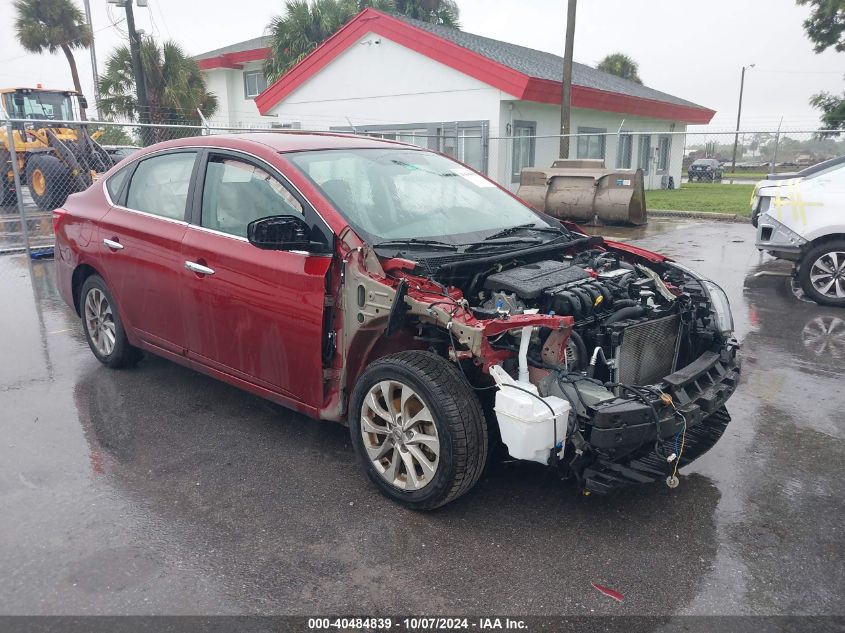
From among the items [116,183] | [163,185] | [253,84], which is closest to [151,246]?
[163,185]

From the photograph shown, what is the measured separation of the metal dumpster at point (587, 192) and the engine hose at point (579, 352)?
1095 cm

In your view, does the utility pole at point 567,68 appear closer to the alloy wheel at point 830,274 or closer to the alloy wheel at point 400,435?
the alloy wheel at point 830,274

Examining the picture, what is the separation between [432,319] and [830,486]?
227 cm

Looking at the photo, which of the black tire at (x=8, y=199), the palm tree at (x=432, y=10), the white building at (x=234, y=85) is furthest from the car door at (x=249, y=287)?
the white building at (x=234, y=85)

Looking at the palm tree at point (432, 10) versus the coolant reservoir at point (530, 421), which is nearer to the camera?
the coolant reservoir at point (530, 421)

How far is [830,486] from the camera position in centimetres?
355

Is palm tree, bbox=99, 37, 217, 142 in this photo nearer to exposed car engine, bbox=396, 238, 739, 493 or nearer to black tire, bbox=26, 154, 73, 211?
black tire, bbox=26, 154, 73, 211

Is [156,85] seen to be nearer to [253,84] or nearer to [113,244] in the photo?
[253,84]

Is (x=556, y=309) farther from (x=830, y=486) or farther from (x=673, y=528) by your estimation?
(x=830, y=486)

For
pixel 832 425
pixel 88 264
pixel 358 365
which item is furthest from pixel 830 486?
pixel 88 264

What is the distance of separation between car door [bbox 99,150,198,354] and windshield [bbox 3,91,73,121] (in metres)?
15.1

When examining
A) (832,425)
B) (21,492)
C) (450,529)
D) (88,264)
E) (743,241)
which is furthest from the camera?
(743,241)

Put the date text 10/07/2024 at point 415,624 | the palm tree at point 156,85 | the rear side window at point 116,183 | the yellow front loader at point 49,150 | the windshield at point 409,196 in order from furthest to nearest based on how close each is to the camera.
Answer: the palm tree at point 156,85, the yellow front loader at point 49,150, the rear side window at point 116,183, the windshield at point 409,196, the date text 10/07/2024 at point 415,624

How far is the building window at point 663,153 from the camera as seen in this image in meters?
25.6
